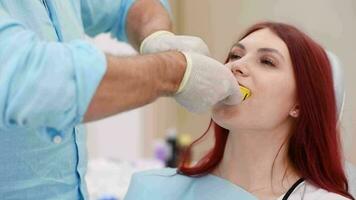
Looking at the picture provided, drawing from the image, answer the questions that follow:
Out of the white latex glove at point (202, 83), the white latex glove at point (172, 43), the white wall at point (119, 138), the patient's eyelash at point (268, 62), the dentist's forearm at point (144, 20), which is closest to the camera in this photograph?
the white latex glove at point (202, 83)

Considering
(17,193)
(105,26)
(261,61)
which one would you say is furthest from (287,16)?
(17,193)

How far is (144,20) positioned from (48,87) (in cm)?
70

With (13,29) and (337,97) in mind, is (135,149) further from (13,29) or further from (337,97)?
(13,29)

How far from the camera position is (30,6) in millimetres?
1280

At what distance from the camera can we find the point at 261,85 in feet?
4.83

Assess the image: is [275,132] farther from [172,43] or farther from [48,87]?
[48,87]

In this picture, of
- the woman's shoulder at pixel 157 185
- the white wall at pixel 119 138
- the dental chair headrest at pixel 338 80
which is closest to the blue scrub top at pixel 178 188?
the woman's shoulder at pixel 157 185

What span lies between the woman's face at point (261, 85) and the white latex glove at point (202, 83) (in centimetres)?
19

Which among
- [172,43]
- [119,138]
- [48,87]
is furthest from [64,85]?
[119,138]

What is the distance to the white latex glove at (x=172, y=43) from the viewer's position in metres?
1.39

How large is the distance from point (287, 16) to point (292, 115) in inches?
13.3

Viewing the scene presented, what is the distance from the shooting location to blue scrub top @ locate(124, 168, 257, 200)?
156 centimetres

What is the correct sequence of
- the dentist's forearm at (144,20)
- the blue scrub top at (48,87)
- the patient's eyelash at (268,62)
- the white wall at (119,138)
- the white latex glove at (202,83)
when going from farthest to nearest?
the white wall at (119,138)
the dentist's forearm at (144,20)
the patient's eyelash at (268,62)
the white latex glove at (202,83)
the blue scrub top at (48,87)

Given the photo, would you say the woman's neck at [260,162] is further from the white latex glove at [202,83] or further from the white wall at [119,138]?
the white wall at [119,138]
